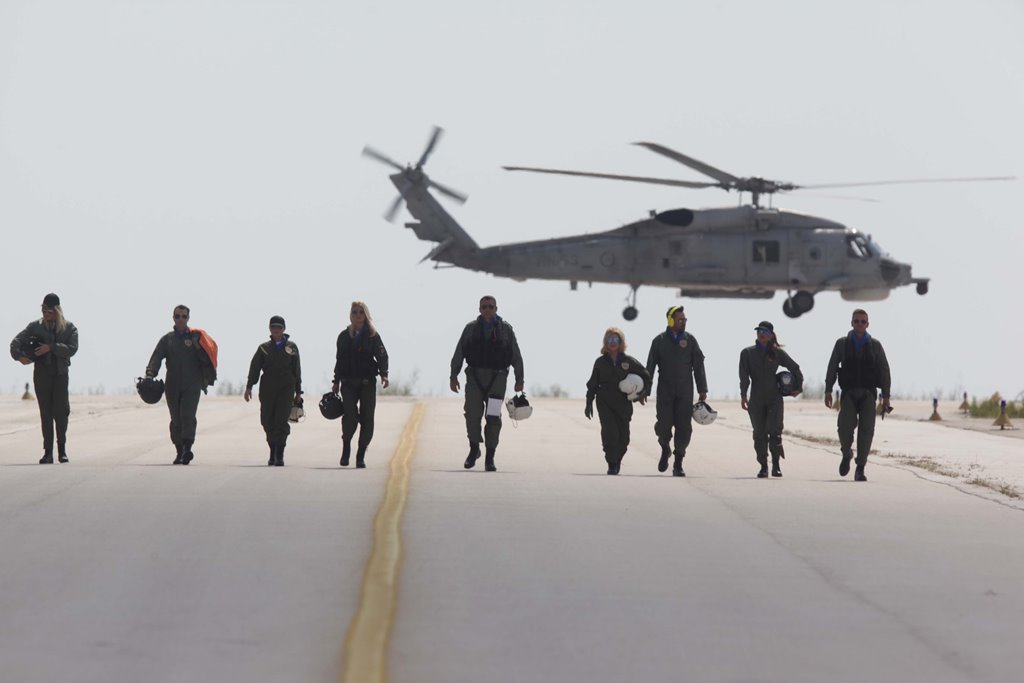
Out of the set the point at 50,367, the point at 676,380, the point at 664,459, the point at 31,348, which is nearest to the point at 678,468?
the point at 664,459

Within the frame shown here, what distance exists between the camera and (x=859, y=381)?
774 inches

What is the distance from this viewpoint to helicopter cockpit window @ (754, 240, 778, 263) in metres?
50.1

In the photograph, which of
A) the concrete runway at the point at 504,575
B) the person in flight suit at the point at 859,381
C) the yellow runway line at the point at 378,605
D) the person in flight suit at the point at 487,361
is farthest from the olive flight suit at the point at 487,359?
the yellow runway line at the point at 378,605

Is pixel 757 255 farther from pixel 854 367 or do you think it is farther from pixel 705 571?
pixel 705 571

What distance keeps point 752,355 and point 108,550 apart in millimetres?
9986

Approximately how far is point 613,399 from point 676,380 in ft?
2.29

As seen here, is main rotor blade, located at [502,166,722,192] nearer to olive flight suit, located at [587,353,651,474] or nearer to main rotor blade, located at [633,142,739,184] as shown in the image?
main rotor blade, located at [633,142,739,184]

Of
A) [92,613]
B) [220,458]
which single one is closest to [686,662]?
[92,613]

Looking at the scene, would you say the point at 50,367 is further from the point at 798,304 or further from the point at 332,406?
the point at 798,304

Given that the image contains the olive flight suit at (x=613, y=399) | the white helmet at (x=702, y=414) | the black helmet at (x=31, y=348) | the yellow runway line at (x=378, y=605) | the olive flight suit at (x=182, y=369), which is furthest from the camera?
the olive flight suit at (x=182, y=369)

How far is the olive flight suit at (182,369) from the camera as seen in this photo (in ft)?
67.4

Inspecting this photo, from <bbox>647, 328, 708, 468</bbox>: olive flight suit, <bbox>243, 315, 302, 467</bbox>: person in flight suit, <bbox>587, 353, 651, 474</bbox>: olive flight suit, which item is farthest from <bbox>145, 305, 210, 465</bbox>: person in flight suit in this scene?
<bbox>647, 328, 708, 468</bbox>: olive flight suit

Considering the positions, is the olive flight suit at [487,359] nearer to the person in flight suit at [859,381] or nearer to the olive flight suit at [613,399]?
the olive flight suit at [613,399]

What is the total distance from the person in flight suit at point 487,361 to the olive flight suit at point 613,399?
0.84 metres
